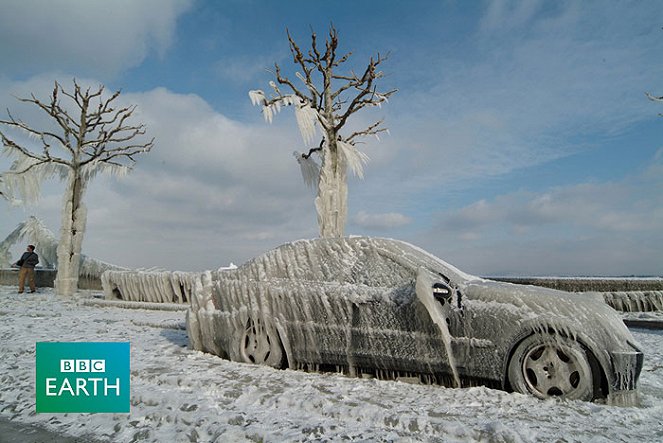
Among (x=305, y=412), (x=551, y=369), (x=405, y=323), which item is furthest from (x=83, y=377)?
(x=551, y=369)

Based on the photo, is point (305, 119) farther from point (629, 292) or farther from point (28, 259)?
point (28, 259)

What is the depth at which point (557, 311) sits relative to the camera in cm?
379

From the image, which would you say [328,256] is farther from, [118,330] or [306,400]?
[118,330]

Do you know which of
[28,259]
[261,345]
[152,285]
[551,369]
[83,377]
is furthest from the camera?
[28,259]

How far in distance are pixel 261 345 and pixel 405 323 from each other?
1.88m

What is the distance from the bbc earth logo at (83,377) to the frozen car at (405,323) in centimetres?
190

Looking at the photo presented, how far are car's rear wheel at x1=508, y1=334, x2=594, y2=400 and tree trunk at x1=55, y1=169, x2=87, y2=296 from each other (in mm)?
15684

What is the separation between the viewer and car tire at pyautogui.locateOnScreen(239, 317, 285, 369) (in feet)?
16.1

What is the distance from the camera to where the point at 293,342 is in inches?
189

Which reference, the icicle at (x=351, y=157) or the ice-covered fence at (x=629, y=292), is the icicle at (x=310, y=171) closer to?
the icicle at (x=351, y=157)

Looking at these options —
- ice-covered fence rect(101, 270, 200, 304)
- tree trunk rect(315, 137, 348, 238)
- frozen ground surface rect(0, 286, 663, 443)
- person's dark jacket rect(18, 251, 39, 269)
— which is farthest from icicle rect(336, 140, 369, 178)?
person's dark jacket rect(18, 251, 39, 269)

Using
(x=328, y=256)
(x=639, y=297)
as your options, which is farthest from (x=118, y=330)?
(x=639, y=297)

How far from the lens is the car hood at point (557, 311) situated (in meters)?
3.64

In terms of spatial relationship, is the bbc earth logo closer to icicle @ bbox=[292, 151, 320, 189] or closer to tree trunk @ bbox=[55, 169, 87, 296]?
icicle @ bbox=[292, 151, 320, 189]
